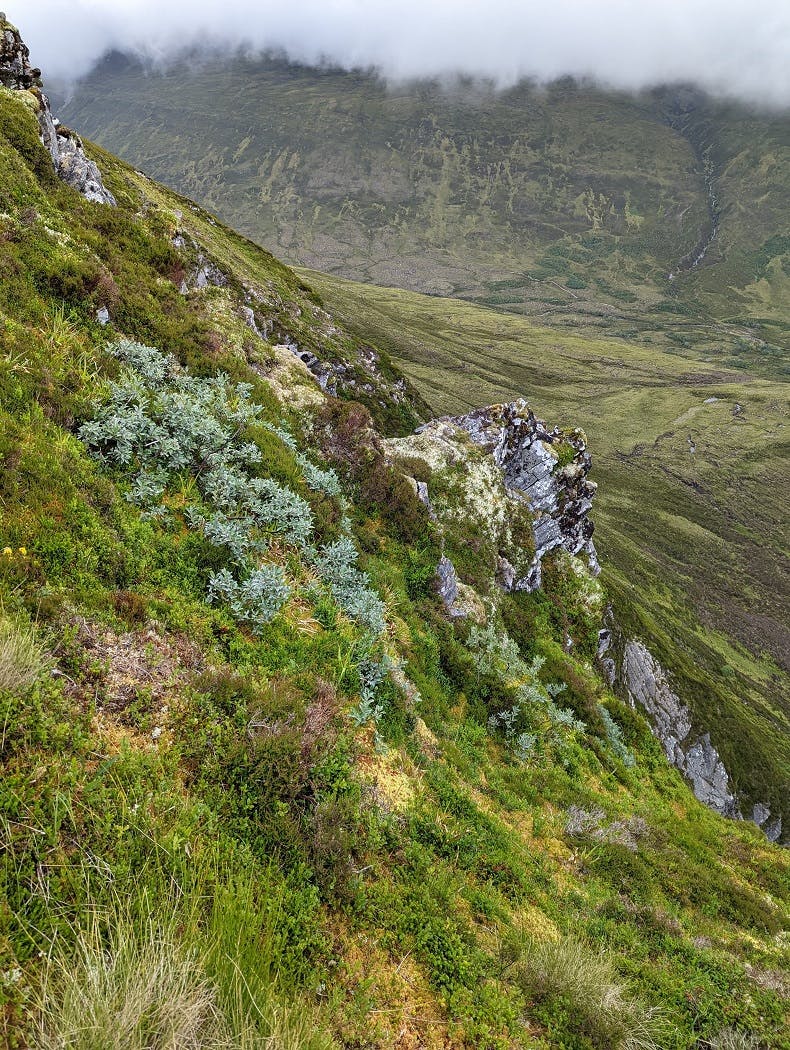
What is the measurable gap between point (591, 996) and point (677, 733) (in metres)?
45.2

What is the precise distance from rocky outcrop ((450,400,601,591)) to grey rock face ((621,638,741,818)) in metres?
12.6

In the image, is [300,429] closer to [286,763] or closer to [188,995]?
[286,763]

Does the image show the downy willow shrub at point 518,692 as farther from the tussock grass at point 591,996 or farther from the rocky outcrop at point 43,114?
the rocky outcrop at point 43,114

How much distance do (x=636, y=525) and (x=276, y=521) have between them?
6258 inches

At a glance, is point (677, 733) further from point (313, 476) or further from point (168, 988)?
point (168, 988)

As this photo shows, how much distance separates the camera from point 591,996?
5.30m

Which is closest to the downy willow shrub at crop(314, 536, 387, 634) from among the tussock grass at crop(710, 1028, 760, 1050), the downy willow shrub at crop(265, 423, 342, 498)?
the downy willow shrub at crop(265, 423, 342, 498)

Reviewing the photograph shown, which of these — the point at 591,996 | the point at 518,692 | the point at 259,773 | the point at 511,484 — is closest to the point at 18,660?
the point at 259,773

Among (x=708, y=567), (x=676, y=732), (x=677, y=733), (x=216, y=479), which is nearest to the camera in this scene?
(x=216, y=479)

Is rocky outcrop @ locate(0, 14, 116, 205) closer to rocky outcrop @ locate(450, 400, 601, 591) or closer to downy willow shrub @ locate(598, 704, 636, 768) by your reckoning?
rocky outcrop @ locate(450, 400, 601, 591)

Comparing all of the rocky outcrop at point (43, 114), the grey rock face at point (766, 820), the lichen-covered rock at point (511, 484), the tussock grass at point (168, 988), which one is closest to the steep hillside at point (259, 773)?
the tussock grass at point (168, 988)

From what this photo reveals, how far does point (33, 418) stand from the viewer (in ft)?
24.0

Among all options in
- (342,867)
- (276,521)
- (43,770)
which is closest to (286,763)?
(342,867)

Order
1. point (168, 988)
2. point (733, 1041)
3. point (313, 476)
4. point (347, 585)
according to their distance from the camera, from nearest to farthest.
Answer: point (168, 988)
point (733, 1041)
point (347, 585)
point (313, 476)
